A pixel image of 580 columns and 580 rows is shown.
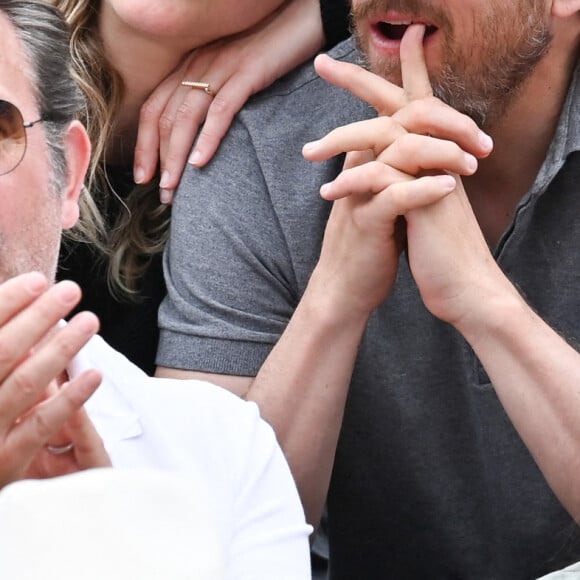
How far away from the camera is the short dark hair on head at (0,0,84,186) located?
141 cm

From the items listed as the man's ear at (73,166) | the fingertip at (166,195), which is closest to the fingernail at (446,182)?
the man's ear at (73,166)

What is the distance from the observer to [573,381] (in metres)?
1.44

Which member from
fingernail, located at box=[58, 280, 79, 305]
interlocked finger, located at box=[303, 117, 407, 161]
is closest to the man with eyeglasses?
fingernail, located at box=[58, 280, 79, 305]

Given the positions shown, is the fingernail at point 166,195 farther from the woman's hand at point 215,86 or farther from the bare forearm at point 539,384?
the bare forearm at point 539,384

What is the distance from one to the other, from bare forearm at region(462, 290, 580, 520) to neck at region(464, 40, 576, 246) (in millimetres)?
331

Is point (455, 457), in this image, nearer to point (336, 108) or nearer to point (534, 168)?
point (534, 168)

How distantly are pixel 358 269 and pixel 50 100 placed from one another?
50 centimetres

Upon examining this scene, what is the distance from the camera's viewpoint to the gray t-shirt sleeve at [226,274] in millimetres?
1731

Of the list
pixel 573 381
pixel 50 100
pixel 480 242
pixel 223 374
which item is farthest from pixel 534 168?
pixel 50 100

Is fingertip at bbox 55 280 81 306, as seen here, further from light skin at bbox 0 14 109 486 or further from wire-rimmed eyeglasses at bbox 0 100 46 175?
wire-rimmed eyeglasses at bbox 0 100 46 175

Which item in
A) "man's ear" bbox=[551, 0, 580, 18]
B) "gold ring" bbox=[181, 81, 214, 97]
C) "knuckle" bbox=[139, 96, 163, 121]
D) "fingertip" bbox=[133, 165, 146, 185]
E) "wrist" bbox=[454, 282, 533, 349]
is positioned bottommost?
"fingertip" bbox=[133, 165, 146, 185]

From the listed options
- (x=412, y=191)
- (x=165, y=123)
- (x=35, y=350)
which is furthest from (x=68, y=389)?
(x=165, y=123)

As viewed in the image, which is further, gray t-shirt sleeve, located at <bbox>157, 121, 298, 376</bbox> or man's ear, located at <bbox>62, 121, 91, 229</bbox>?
gray t-shirt sleeve, located at <bbox>157, 121, 298, 376</bbox>

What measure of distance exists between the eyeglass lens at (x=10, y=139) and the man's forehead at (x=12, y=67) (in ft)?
0.10
